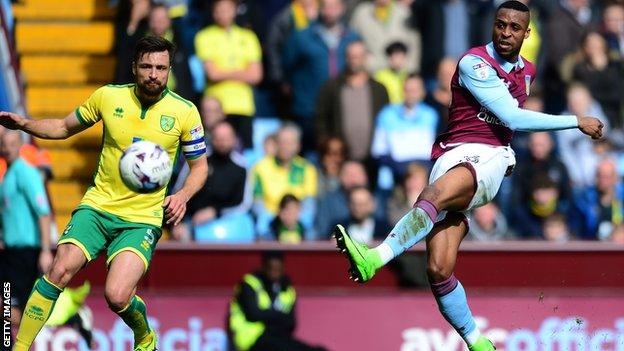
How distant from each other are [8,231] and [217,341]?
213 cm

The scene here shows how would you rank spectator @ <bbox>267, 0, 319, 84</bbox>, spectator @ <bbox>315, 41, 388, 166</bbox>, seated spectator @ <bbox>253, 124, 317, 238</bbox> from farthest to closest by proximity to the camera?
1. spectator @ <bbox>267, 0, 319, 84</bbox>
2. spectator @ <bbox>315, 41, 388, 166</bbox>
3. seated spectator @ <bbox>253, 124, 317, 238</bbox>

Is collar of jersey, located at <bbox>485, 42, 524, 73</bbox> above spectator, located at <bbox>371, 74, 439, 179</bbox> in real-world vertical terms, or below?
above

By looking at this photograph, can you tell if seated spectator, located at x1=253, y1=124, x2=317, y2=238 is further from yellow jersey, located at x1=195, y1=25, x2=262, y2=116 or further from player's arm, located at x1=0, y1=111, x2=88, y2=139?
player's arm, located at x1=0, y1=111, x2=88, y2=139

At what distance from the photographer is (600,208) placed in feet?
52.9

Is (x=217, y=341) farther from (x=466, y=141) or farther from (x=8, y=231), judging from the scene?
(x=466, y=141)

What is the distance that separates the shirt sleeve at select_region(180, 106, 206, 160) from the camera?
1098cm

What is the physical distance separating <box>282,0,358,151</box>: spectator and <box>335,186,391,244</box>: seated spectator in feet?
4.95

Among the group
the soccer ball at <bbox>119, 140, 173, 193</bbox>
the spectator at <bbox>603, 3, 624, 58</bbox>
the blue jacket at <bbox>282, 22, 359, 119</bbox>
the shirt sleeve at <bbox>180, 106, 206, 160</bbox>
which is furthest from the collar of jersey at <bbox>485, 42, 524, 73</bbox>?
the spectator at <bbox>603, 3, 624, 58</bbox>

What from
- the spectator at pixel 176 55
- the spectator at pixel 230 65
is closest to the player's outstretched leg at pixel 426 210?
the spectator at pixel 176 55

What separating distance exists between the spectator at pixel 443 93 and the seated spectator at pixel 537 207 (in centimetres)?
118

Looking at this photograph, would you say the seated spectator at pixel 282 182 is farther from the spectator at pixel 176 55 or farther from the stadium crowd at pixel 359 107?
the spectator at pixel 176 55

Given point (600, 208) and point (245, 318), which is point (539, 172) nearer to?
point (600, 208)

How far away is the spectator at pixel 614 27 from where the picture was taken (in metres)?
17.4

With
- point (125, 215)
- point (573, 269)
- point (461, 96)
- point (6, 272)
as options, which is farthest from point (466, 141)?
point (6, 272)
